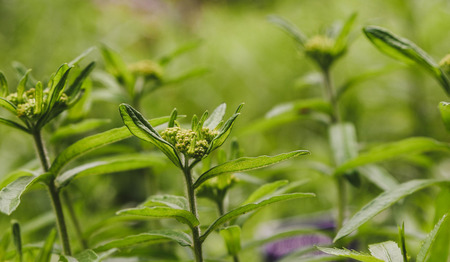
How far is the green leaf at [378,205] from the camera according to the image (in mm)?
458

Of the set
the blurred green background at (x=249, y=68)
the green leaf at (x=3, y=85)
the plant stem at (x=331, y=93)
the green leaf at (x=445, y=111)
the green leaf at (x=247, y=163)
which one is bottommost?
the green leaf at (x=247, y=163)

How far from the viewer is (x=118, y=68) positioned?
2.39ft

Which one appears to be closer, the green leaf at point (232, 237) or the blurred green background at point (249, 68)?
the green leaf at point (232, 237)

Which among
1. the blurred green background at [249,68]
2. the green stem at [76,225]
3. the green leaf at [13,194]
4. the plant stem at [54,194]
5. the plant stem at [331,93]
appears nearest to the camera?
the green leaf at [13,194]

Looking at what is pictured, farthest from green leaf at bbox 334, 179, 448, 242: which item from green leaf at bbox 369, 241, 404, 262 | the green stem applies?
the green stem

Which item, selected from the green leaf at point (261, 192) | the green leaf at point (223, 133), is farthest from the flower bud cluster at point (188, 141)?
the green leaf at point (261, 192)

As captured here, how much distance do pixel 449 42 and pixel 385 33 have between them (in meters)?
Answer: 1.01

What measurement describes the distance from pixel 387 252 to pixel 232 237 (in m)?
0.16

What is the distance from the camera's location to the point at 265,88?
1.73 m

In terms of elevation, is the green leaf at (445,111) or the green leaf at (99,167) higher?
the green leaf at (99,167)

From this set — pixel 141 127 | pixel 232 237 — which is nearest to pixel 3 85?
pixel 141 127

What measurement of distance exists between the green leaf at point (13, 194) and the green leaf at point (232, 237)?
0.19 metres

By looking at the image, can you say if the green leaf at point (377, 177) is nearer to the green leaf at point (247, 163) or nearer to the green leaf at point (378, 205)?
the green leaf at point (378, 205)

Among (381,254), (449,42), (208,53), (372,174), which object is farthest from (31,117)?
(208,53)
